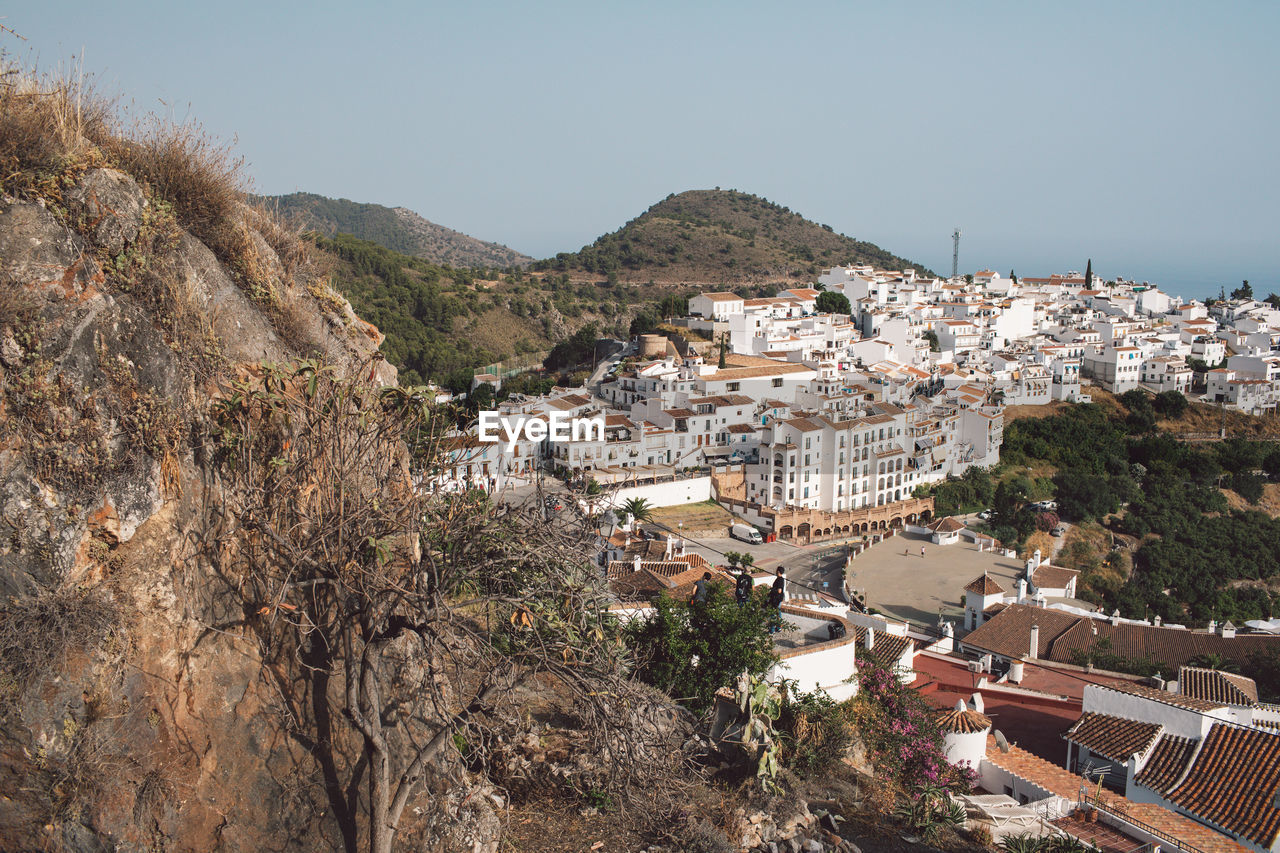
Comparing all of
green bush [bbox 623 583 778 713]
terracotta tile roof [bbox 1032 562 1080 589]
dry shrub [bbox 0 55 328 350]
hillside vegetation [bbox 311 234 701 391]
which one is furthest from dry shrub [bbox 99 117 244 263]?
hillside vegetation [bbox 311 234 701 391]

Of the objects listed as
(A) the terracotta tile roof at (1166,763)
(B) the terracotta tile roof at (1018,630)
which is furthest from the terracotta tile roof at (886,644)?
(B) the terracotta tile roof at (1018,630)

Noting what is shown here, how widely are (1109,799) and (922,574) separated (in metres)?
20.4

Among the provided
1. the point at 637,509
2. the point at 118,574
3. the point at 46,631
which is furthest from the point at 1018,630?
the point at 46,631

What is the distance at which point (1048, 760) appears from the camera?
1162cm

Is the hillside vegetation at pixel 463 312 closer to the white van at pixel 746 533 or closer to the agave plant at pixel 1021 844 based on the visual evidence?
the white van at pixel 746 533

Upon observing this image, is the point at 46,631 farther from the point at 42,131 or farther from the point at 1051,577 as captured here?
the point at 1051,577

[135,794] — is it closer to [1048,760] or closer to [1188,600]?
[1048,760]

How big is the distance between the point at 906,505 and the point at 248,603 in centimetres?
3510

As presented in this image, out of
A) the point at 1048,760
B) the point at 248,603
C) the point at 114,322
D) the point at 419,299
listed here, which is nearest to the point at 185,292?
the point at 114,322

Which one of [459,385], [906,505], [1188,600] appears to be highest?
[459,385]

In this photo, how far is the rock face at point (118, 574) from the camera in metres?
3.79

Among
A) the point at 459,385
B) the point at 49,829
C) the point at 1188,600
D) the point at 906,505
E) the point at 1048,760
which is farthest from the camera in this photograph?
the point at 459,385

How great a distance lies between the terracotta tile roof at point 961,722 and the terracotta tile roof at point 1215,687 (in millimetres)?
5575

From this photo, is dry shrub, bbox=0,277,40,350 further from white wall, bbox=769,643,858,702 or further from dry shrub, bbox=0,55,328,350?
white wall, bbox=769,643,858,702
